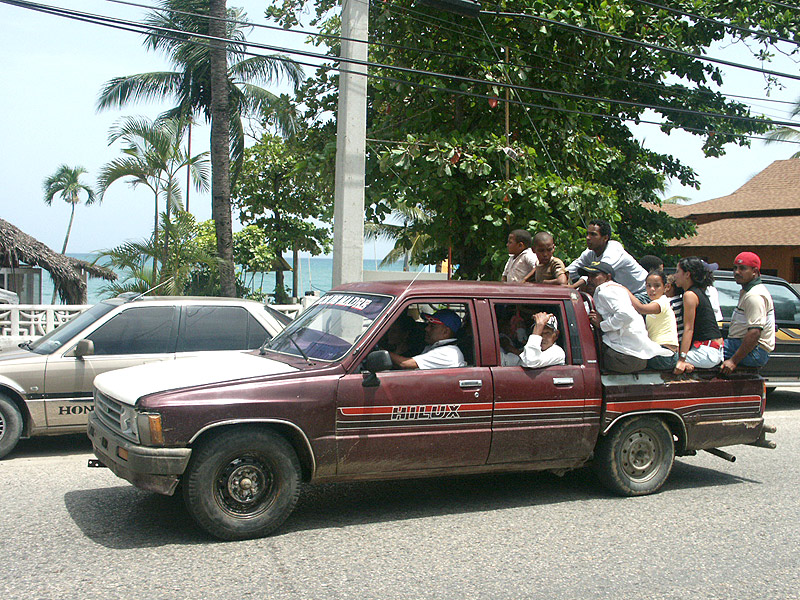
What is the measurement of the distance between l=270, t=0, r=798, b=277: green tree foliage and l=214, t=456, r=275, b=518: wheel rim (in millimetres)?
7792

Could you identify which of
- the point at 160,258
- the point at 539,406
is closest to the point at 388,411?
the point at 539,406

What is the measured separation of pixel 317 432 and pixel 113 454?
140 centimetres

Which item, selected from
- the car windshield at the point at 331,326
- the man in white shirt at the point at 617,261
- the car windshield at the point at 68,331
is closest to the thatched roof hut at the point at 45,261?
the car windshield at the point at 68,331

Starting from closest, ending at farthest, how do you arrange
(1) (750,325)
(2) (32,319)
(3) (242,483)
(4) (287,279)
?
(3) (242,483) → (1) (750,325) → (2) (32,319) → (4) (287,279)

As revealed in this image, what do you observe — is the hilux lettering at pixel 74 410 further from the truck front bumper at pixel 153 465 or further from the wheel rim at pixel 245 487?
the wheel rim at pixel 245 487

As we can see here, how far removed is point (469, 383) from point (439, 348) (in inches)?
14.8

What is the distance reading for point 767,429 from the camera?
7176 mm

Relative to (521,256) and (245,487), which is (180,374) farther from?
(521,256)

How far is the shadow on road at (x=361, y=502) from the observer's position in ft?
17.7

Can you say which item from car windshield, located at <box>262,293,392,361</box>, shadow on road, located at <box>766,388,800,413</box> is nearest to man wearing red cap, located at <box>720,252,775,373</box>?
car windshield, located at <box>262,293,392,361</box>

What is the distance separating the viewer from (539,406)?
6062 millimetres

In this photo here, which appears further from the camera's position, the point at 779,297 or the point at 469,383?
the point at 779,297

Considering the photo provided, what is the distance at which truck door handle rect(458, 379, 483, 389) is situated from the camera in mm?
5809

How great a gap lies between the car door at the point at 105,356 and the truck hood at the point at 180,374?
6.35 ft
